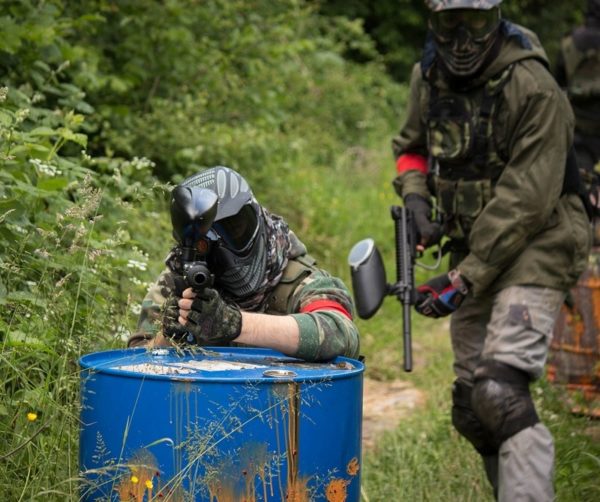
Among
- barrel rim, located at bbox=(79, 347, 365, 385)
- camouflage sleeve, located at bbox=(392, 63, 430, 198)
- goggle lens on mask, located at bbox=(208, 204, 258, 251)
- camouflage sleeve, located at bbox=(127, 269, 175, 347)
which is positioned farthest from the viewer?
camouflage sleeve, located at bbox=(392, 63, 430, 198)

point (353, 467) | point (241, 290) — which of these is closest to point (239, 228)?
point (241, 290)

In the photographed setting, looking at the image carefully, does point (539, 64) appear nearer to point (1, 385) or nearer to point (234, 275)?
point (234, 275)

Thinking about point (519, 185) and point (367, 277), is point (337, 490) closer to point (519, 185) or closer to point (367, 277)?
point (367, 277)

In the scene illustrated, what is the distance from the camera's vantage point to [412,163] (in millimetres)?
5082

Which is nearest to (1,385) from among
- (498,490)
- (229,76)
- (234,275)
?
(234,275)

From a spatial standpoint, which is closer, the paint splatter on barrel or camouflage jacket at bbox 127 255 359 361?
camouflage jacket at bbox 127 255 359 361

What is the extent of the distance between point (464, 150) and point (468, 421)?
1092 mm

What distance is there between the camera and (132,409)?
8.29ft

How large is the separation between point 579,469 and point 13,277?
238 centimetres

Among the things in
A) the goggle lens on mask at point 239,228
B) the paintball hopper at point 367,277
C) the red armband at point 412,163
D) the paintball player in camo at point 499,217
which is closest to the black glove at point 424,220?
the paintball player in camo at point 499,217

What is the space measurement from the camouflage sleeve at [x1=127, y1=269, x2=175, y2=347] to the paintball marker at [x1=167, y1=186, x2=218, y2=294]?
12.8 inches

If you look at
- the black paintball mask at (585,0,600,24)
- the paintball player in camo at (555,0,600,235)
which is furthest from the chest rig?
the black paintball mask at (585,0,600,24)

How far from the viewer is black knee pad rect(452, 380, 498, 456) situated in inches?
173

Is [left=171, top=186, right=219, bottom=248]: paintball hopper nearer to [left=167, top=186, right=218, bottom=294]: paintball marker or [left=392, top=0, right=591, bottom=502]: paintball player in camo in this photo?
[left=167, top=186, right=218, bottom=294]: paintball marker
